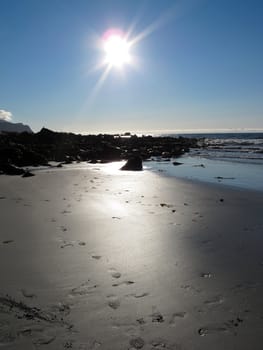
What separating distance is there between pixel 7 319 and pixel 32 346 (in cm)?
53

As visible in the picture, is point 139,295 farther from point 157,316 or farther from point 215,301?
point 215,301

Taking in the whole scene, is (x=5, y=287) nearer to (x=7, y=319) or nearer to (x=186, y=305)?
(x=7, y=319)

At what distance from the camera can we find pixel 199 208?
362 inches

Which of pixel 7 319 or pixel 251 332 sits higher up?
pixel 7 319

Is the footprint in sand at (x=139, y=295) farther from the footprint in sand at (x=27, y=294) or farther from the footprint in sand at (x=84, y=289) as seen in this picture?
the footprint in sand at (x=27, y=294)

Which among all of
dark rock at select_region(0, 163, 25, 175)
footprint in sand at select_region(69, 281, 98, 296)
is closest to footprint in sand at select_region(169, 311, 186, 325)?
footprint in sand at select_region(69, 281, 98, 296)

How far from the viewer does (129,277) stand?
14.8ft

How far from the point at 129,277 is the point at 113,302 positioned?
27.8 inches

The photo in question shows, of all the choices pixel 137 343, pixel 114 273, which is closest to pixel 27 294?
pixel 114 273

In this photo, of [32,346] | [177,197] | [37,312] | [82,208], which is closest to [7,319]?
[37,312]

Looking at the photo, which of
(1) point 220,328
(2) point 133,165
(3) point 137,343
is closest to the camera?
(3) point 137,343

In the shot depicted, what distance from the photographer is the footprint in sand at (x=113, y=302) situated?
375 cm

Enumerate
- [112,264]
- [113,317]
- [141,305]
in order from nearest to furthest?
[113,317], [141,305], [112,264]

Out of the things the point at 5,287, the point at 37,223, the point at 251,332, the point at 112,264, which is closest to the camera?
the point at 251,332
